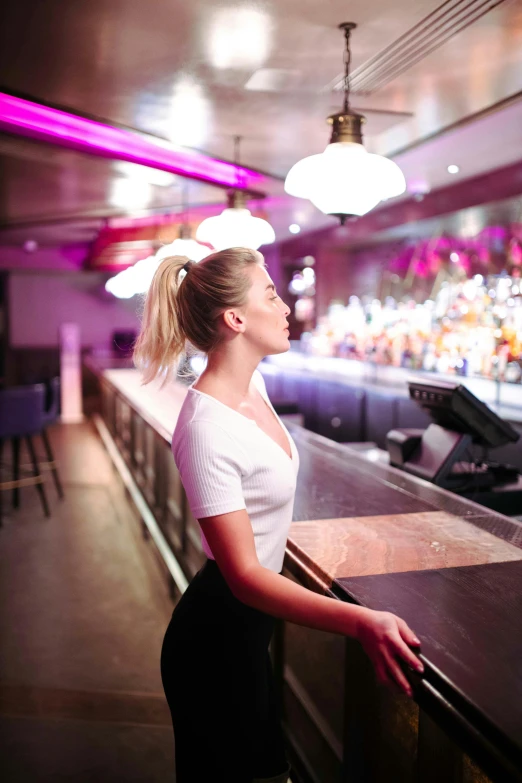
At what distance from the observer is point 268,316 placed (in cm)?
136

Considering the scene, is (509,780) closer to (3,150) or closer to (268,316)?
(268,316)

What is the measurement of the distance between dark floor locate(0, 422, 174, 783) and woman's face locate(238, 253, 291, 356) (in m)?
1.69

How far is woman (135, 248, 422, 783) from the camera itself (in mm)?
1166

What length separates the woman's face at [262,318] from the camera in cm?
135

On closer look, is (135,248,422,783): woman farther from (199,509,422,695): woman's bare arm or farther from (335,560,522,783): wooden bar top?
(335,560,522,783): wooden bar top

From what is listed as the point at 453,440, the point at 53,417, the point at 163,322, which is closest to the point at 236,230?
the point at 453,440

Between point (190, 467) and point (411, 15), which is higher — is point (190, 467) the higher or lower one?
the lower one

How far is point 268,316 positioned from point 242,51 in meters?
2.09

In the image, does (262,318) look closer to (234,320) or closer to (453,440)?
(234,320)

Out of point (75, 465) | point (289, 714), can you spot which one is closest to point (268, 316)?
point (289, 714)

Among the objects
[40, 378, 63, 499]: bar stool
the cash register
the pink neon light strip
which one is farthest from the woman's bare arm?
[40, 378, 63, 499]: bar stool

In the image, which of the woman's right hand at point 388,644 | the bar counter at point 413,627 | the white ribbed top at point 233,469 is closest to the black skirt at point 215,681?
the white ribbed top at point 233,469

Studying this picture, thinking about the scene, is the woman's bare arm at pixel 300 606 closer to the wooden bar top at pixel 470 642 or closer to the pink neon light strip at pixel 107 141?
the wooden bar top at pixel 470 642

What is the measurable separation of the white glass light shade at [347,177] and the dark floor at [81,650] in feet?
6.91
